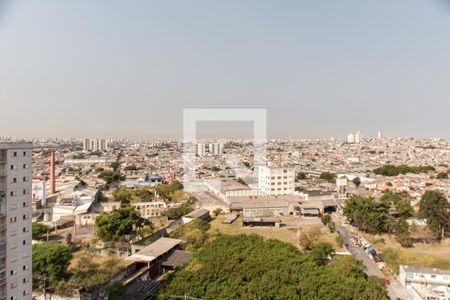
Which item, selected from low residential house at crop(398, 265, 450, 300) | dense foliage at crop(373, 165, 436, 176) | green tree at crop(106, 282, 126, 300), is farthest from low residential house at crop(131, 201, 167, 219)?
dense foliage at crop(373, 165, 436, 176)

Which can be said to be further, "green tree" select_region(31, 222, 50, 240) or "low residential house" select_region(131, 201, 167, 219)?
"low residential house" select_region(131, 201, 167, 219)

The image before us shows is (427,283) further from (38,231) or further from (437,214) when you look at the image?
(38,231)

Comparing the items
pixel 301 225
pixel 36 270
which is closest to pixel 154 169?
pixel 301 225

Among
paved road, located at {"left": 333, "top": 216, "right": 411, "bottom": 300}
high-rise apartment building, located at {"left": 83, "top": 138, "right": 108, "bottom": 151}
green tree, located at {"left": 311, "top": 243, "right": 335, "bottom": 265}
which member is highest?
high-rise apartment building, located at {"left": 83, "top": 138, "right": 108, "bottom": 151}

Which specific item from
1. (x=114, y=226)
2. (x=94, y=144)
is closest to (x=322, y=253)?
(x=114, y=226)

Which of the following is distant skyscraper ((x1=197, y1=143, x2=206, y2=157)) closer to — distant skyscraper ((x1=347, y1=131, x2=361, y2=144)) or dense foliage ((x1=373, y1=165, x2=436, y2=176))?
dense foliage ((x1=373, y1=165, x2=436, y2=176))

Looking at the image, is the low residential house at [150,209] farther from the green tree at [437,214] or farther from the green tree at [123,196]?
the green tree at [437,214]
